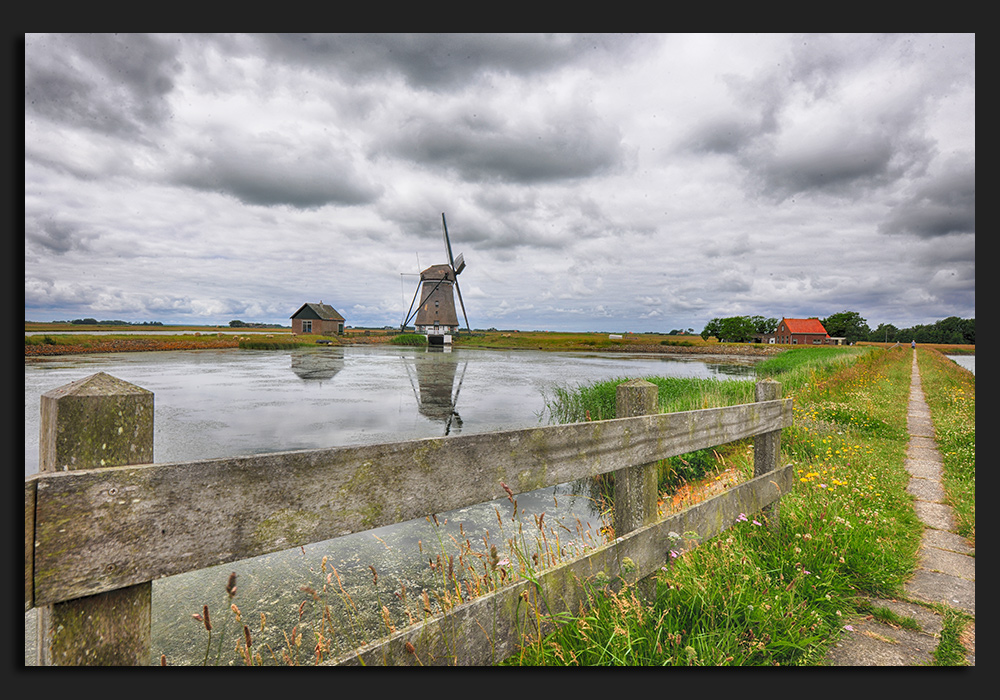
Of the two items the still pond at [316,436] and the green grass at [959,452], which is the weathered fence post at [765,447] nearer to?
the still pond at [316,436]

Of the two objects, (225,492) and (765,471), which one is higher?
(225,492)

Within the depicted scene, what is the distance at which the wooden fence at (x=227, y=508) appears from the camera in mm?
1248

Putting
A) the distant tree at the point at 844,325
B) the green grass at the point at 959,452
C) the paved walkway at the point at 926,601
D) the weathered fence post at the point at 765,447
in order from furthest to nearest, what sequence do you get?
the distant tree at the point at 844,325 < the green grass at the point at 959,452 < the weathered fence post at the point at 765,447 < the paved walkway at the point at 926,601

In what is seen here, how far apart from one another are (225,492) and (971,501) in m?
7.41

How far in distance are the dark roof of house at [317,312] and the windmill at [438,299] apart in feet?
79.0

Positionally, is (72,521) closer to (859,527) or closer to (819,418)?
(859,527)

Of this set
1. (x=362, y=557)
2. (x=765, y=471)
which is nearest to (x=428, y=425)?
(x=362, y=557)

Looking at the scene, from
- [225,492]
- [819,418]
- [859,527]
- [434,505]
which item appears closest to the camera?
[225,492]

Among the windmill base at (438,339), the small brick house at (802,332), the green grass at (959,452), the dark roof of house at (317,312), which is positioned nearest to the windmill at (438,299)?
the windmill base at (438,339)

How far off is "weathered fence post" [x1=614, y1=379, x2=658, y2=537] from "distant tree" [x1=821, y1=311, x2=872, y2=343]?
114 metres

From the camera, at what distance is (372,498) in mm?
1753

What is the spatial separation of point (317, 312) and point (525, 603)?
86363 mm

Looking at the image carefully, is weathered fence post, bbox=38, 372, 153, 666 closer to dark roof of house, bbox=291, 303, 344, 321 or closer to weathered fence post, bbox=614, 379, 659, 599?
weathered fence post, bbox=614, 379, 659, 599

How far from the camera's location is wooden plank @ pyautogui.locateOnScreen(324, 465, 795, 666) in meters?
1.85
